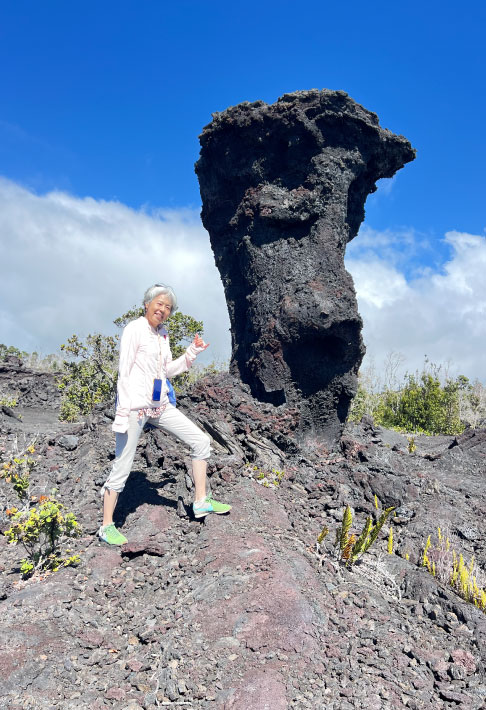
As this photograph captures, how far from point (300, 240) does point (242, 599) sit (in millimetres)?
5512

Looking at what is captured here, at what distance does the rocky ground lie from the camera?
329 centimetres

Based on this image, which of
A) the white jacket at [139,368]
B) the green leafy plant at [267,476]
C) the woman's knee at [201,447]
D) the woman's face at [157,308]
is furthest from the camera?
the green leafy plant at [267,476]

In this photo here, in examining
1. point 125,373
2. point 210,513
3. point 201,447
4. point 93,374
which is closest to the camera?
point 125,373

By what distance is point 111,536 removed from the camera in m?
4.92

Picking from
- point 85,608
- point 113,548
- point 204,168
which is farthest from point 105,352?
point 85,608

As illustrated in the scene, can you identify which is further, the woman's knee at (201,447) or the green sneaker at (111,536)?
the woman's knee at (201,447)

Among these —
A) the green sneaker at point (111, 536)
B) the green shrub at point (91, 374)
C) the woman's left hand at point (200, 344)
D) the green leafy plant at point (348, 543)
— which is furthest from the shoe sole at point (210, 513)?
the green shrub at point (91, 374)

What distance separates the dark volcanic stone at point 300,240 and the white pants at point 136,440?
283 centimetres

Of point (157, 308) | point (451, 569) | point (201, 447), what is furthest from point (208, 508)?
point (451, 569)

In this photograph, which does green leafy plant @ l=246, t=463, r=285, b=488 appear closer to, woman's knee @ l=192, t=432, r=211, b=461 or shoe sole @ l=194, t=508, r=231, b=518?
shoe sole @ l=194, t=508, r=231, b=518

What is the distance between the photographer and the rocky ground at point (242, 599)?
3.29 meters

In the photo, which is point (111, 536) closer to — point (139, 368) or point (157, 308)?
point (139, 368)

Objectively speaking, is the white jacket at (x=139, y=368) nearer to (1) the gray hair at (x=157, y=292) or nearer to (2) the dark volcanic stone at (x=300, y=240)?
(1) the gray hair at (x=157, y=292)

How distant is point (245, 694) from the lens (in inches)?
122
